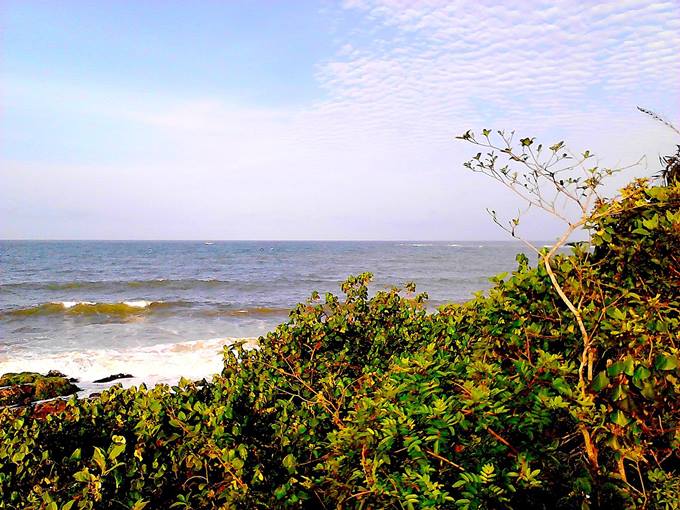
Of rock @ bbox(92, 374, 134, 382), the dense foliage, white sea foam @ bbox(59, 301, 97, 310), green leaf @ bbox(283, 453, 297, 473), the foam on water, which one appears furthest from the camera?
white sea foam @ bbox(59, 301, 97, 310)

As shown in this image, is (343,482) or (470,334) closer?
(343,482)

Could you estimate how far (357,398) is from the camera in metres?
3.62

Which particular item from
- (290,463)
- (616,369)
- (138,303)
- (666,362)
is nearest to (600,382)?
(616,369)

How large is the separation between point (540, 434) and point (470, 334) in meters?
1.18

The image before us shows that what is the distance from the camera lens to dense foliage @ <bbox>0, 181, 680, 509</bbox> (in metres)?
2.41

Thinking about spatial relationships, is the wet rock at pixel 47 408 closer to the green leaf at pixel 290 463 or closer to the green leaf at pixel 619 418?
the green leaf at pixel 290 463

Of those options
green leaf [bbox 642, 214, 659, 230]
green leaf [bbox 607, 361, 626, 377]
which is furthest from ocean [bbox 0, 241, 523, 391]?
green leaf [bbox 607, 361, 626, 377]

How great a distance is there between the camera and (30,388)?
14578 millimetres

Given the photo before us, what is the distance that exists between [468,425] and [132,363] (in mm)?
17392

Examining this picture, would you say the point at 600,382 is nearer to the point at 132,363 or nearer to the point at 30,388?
the point at 30,388

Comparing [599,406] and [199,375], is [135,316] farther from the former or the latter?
[599,406]

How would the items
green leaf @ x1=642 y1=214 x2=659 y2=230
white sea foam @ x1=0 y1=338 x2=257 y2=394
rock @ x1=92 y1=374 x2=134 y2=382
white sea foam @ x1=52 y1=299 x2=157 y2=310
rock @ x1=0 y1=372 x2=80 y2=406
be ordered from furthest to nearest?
white sea foam @ x1=52 y1=299 x2=157 y2=310, white sea foam @ x1=0 y1=338 x2=257 y2=394, rock @ x1=92 y1=374 x2=134 y2=382, rock @ x1=0 y1=372 x2=80 y2=406, green leaf @ x1=642 y1=214 x2=659 y2=230

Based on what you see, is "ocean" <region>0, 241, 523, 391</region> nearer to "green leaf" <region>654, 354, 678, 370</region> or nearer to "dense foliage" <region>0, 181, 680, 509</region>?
"dense foliage" <region>0, 181, 680, 509</region>

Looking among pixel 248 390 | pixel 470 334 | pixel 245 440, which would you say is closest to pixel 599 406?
pixel 470 334
